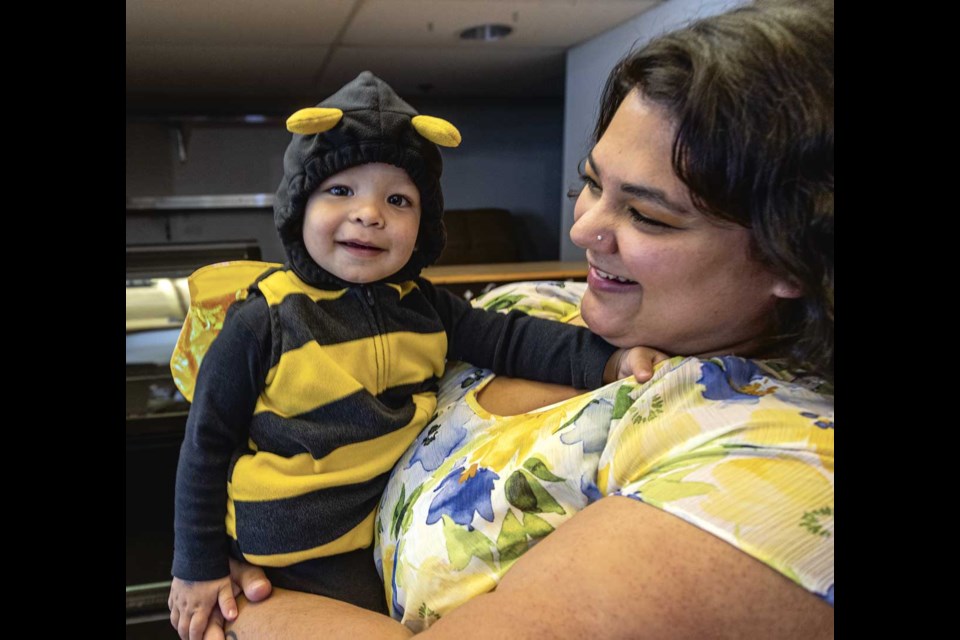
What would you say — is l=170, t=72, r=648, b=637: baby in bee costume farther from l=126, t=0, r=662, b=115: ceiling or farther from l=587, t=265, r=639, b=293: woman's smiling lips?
l=126, t=0, r=662, b=115: ceiling

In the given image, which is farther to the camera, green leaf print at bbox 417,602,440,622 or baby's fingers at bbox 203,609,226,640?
baby's fingers at bbox 203,609,226,640

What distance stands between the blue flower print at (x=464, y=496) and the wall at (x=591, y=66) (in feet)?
1.30

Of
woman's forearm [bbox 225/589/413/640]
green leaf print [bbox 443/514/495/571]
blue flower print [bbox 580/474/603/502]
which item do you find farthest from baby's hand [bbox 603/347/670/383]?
woman's forearm [bbox 225/589/413/640]

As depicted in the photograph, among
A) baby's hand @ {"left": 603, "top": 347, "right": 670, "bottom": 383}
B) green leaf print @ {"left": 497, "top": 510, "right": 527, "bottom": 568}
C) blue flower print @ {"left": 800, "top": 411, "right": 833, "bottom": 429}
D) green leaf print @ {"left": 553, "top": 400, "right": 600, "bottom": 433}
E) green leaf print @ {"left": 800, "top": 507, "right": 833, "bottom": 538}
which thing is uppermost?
baby's hand @ {"left": 603, "top": 347, "right": 670, "bottom": 383}

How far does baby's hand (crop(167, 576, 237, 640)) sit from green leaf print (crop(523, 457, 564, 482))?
0.42 metres

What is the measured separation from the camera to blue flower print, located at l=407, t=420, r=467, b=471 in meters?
0.82

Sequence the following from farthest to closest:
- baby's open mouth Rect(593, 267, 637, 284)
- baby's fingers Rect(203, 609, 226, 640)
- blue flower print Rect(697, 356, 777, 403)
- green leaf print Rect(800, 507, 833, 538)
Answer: baby's fingers Rect(203, 609, 226, 640)
baby's open mouth Rect(593, 267, 637, 284)
blue flower print Rect(697, 356, 777, 403)
green leaf print Rect(800, 507, 833, 538)

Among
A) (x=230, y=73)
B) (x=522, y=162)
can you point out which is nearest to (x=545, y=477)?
(x=522, y=162)

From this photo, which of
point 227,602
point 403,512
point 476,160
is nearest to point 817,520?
point 403,512

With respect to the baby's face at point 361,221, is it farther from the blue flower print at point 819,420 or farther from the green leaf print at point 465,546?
the blue flower print at point 819,420
